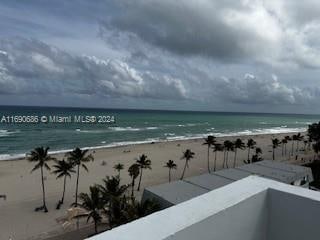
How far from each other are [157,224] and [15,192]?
128 feet

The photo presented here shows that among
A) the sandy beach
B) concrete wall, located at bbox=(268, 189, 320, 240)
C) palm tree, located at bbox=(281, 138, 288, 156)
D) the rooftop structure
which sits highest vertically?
concrete wall, located at bbox=(268, 189, 320, 240)

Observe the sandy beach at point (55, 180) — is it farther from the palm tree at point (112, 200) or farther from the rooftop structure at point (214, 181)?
the rooftop structure at point (214, 181)

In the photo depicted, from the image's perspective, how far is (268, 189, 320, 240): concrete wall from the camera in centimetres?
388

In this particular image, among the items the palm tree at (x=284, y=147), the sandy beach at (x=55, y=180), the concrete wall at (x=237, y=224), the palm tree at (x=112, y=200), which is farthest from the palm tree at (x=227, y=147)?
the concrete wall at (x=237, y=224)

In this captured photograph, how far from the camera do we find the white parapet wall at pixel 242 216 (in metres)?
3.04

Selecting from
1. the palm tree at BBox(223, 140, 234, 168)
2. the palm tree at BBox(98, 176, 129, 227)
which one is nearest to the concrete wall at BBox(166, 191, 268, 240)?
the palm tree at BBox(98, 176, 129, 227)

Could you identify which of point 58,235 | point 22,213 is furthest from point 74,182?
point 58,235

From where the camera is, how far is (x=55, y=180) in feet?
139

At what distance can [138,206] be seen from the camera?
2097 cm

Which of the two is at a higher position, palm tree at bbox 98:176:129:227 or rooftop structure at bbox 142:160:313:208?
rooftop structure at bbox 142:160:313:208

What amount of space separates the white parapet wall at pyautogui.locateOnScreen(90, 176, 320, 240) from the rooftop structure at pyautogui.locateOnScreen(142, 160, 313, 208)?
19011 mm

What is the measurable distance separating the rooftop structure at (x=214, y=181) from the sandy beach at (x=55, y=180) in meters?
8.36

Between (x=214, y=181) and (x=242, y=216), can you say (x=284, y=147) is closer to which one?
(x=214, y=181)

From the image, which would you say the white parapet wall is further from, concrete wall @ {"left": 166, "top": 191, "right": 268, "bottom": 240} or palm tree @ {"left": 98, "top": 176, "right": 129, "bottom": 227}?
palm tree @ {"left": 98, "top": 176, "right": 129, "bottom": 227}
